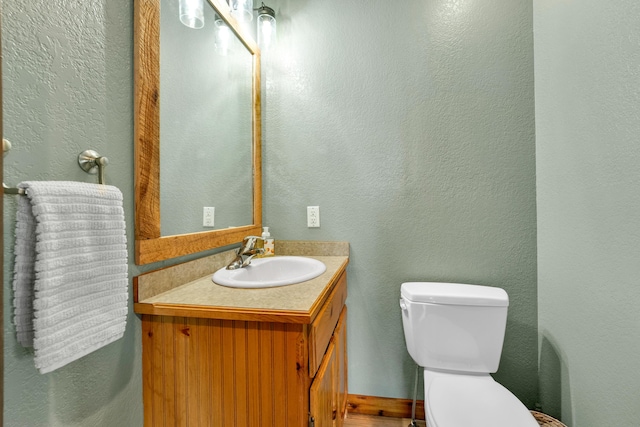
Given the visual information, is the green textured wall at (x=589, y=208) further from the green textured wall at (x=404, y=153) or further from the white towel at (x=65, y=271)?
the white towel at (x=65, y=271)

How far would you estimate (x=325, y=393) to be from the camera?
1046 mm

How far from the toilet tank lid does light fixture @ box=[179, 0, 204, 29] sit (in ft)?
4.82

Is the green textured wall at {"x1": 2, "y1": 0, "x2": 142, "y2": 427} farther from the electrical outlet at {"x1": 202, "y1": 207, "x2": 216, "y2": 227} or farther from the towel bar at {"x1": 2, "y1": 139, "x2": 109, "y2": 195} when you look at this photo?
the electrical outlet at {"x1": 202, "y1": 207, "x2": 216, "y2": 227}

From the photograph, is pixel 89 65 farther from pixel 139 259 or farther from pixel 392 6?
pixel 392 6

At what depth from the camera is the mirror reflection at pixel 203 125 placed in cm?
108

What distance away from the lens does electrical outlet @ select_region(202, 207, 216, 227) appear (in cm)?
130

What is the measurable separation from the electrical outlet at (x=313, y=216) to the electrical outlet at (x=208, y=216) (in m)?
0.56

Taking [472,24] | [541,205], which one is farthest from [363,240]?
[472,24]

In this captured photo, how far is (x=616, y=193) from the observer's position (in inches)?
40.1

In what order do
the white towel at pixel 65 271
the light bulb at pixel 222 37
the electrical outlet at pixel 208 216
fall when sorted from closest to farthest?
1. the white towel at pixel 65 271
2. the electrical outlet at pixel 208 216
3. the light bulb at pixel 222 37

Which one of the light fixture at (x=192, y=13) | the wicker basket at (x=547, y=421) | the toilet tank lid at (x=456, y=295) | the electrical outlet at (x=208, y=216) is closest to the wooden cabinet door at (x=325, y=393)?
the toilet tank lid at (x=456, y=295)

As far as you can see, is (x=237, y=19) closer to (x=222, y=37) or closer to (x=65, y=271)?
(x=222, y=37)

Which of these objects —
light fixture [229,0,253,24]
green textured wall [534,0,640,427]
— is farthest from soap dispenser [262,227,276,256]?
green textured wall [534,0,640,427]

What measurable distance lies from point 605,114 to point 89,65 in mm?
1615
